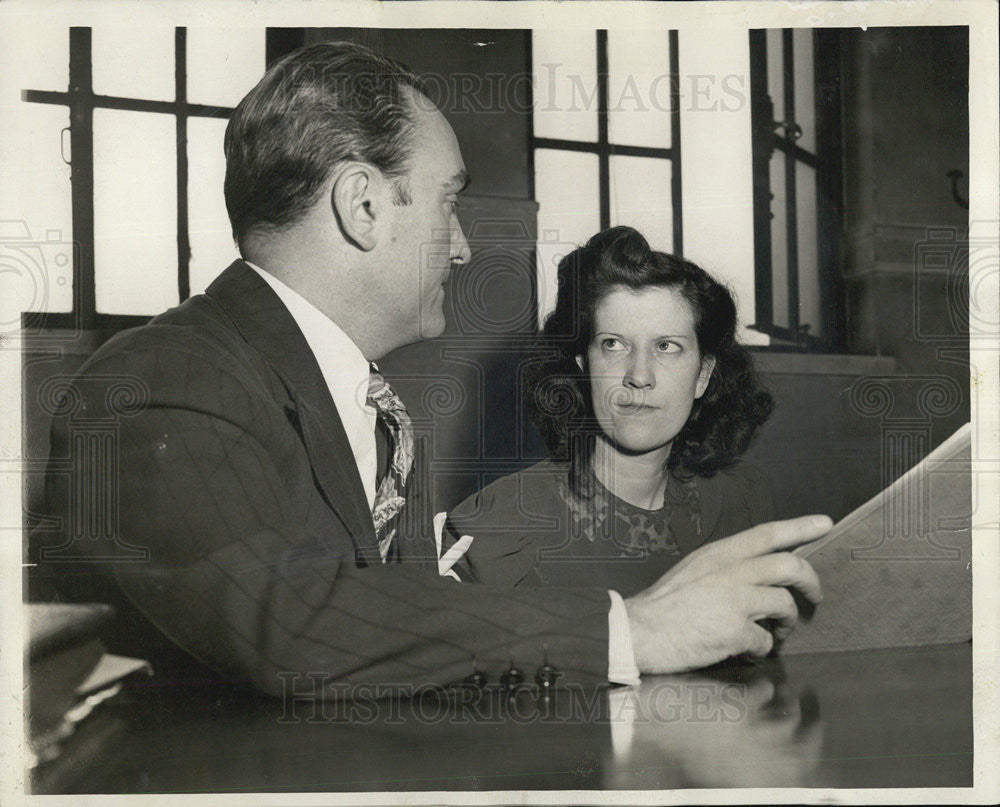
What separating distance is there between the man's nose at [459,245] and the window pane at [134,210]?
58 cm

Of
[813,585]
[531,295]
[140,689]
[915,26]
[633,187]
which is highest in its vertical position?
[915,26]

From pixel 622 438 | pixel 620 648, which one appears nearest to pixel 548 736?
pixel 620 648

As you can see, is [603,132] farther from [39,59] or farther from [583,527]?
[39,59]

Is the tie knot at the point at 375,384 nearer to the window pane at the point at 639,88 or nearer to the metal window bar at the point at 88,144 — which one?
the metal window bar at the point at 88,144

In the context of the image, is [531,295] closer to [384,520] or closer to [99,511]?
[384,520]

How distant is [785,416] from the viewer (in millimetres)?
1895

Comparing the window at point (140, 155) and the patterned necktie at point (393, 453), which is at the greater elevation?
the window at point (140, 155)

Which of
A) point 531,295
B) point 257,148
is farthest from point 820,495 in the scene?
point 257,148

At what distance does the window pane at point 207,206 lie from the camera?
6.11 ft

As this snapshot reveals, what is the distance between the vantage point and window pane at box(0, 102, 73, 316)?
1907 mm

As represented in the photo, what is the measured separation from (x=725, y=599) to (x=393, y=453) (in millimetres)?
719

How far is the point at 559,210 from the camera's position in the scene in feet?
6.13

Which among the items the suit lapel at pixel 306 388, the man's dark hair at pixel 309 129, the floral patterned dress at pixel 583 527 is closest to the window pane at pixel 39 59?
the man's dark hair at pixel 309 129

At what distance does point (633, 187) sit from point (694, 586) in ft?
Answer: 2.71
